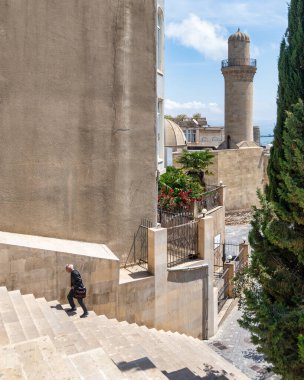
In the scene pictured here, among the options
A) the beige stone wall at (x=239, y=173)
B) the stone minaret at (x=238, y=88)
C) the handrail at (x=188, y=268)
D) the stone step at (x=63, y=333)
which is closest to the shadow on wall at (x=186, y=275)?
the handrail at (x=188, y=268)

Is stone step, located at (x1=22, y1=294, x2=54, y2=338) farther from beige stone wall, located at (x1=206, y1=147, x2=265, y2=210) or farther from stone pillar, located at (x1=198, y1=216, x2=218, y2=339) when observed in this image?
beige stone wall, located at (x1=206, y1=147, x2=265, y2=210)

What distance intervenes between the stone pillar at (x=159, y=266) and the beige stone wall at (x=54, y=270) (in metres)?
1.44

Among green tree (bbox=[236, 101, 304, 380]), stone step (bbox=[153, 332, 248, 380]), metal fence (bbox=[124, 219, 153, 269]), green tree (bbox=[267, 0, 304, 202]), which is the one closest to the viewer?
green tree (bbox=[236, 101, 304, 380])

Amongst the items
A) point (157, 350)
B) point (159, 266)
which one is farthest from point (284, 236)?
point (159, 266)

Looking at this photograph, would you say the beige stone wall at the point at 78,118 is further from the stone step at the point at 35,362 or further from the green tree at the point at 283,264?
the stone step at the point at 35,362

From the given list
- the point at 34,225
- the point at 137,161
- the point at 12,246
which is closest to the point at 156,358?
the point at 12,246

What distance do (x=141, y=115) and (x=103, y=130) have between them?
1531 mm

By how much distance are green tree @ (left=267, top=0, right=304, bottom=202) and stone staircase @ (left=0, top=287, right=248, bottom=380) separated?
463 centimetres

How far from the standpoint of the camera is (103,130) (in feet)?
39.7

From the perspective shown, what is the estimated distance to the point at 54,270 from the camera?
9797 mm

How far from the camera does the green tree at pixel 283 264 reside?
775 cm

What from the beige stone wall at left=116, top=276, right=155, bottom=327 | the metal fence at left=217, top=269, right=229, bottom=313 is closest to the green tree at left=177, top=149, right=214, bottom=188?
the metal fence at left=217, top=269, right=229, bottom=313

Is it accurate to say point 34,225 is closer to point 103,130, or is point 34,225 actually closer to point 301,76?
point 103,130

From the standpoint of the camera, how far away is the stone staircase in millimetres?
5867
